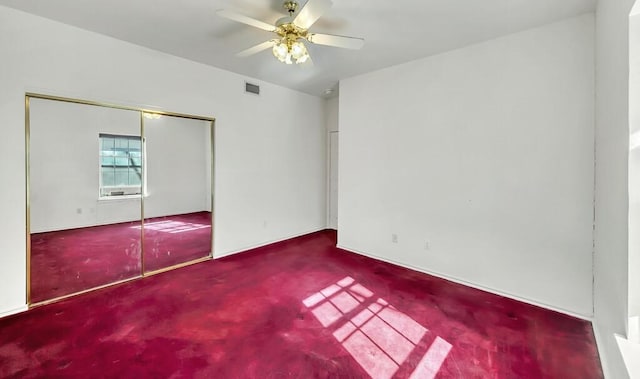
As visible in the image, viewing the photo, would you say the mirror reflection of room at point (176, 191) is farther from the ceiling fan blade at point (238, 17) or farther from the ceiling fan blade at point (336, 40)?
the ceiling fan blade at point (336, 40)

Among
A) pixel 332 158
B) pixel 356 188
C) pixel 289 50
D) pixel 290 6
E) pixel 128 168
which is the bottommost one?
pixel 356 188

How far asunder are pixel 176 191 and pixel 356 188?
2712 mm

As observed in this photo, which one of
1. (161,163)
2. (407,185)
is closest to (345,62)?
(407,185)

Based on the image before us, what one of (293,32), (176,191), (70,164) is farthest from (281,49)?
(70,164)

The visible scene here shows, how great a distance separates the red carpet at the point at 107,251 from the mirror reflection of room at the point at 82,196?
10 millimetres

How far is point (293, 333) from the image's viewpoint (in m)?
2.24

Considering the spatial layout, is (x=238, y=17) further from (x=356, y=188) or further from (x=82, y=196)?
(x=356, y=188)

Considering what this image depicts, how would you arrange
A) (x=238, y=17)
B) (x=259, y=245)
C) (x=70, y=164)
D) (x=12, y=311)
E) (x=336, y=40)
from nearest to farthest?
(x=238, y=17) < (x=336, y=40) < (x=12, y=311) < (x=70, y=164) < (x=259, y=245)

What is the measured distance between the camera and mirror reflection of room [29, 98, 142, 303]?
2.70m

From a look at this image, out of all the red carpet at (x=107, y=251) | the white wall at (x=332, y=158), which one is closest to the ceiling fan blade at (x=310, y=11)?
the red carpet at (x=107, y=251)

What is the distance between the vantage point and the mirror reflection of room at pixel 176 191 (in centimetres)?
354

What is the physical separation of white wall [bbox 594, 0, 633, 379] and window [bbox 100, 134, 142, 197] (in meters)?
4.39

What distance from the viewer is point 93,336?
2160mm

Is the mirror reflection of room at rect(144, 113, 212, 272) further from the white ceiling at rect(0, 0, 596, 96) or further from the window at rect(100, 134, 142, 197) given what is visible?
the white ceiling at rect(0, 0, 596, 96)
